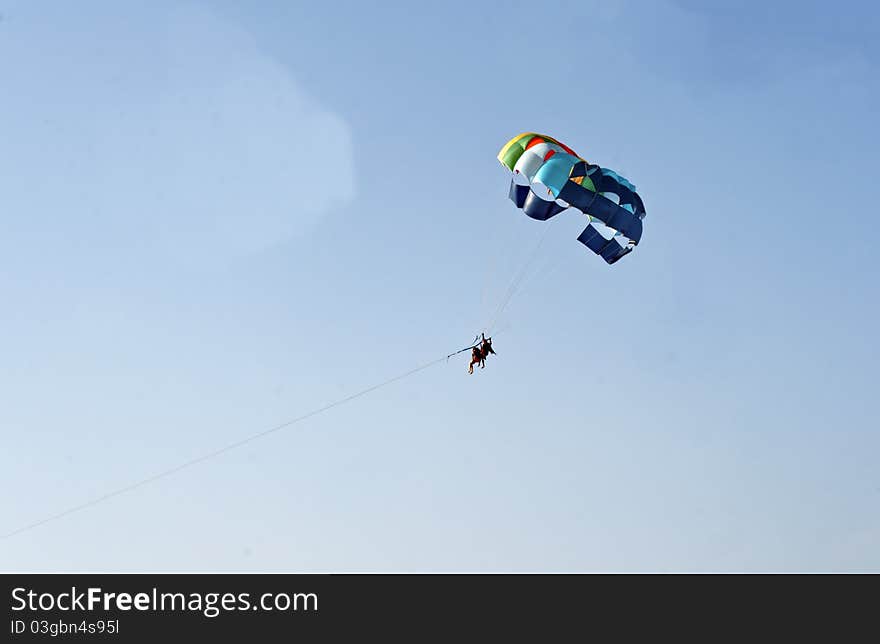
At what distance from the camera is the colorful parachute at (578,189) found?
39906 millimetres

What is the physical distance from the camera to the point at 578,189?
4016 centimetres

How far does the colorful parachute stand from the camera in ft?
131
